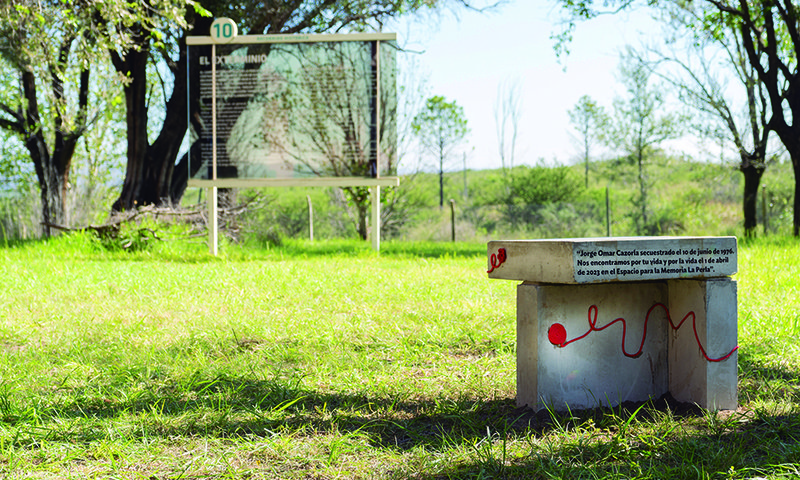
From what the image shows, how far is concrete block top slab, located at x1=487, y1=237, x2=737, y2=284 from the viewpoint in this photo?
2.47 meters

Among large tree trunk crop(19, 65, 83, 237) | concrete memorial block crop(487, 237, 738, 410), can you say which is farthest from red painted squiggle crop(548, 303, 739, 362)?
large tree trunk crop(19, 65, 83, 237)

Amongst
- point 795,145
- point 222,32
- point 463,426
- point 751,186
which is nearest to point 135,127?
point 222,32

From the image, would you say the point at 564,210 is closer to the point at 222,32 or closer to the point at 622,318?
the point at 222,32

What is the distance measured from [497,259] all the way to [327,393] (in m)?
1.06

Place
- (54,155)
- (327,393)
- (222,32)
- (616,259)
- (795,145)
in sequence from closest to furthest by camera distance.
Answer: (616,259) < (327,393) < (222,32) < (795,145) < (54,155)

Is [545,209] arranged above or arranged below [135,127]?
below

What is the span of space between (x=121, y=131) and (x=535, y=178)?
52.6ft

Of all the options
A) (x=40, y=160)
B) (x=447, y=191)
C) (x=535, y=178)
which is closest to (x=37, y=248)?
(x=40, y=160)

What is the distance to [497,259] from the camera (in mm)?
2752

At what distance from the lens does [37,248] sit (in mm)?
9617

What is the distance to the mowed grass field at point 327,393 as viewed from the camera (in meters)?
2.17

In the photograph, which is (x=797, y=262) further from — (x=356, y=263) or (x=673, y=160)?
(x=673, y=160)

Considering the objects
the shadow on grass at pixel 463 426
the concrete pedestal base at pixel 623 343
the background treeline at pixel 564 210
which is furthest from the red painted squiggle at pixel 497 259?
the background treeline at pixel 564 210

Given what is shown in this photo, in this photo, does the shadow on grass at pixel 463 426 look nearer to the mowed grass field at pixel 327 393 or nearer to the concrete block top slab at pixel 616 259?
the mowed grass field at pixel 327 393
